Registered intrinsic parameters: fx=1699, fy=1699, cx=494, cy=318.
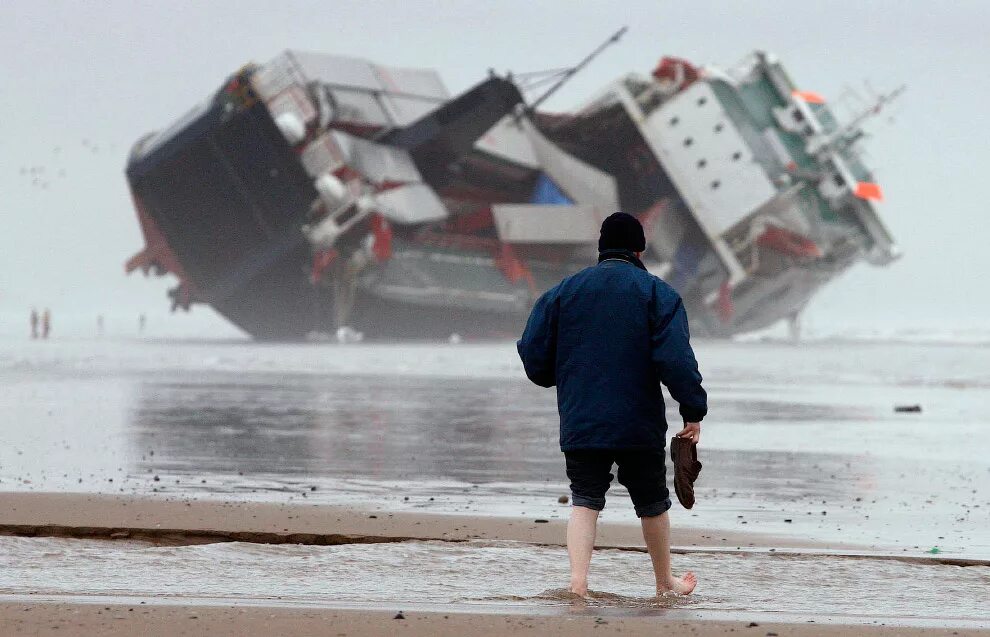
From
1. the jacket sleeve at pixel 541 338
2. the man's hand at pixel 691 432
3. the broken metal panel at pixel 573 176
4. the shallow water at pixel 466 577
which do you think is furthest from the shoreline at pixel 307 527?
the broken metal panel at pixel 573 176

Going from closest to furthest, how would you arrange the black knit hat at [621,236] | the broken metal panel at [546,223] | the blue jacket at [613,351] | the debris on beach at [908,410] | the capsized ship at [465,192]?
1. the blue jacket at [613,351]
2. the black knit hat at [621,236]
3. the debris on beach at [908,410]
4. the capsized ship at [465,192]
5. the broken metal panel at [546,223]

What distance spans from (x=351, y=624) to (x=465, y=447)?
29.2ft

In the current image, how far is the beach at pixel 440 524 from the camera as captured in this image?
5.75 metres

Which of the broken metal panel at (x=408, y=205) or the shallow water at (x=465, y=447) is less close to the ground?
Result: the shallow water at (x=465, y=447)

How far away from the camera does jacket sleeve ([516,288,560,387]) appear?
6.55m

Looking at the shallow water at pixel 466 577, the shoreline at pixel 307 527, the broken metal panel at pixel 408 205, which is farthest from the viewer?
the broken metal panel at pixel 408 205

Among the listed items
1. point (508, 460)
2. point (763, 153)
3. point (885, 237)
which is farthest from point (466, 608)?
point (885, 237)

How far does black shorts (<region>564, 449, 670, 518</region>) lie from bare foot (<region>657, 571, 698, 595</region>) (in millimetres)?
271

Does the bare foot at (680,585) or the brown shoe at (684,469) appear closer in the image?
the bare foot at (680,585)

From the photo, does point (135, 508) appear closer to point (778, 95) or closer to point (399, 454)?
point (399, 454)

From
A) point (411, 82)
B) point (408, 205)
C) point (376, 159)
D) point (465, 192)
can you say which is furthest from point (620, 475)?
point (465, 192)

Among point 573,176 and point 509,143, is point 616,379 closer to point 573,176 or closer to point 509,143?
point 509,143

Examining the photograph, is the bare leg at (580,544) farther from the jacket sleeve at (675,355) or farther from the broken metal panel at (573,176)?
the broken metal panel at (573,176)

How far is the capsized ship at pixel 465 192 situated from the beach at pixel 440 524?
104ft
